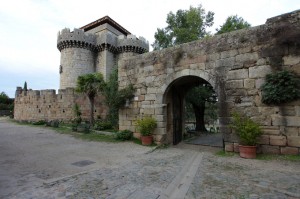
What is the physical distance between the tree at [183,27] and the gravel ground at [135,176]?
15.4 m

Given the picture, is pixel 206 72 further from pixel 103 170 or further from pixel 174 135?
pixel 103 170

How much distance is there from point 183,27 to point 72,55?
511 inches

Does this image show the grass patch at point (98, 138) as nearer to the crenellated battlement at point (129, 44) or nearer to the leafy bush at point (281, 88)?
the leafy bush at point (281, 88)

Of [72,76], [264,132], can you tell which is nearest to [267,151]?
[264,132]

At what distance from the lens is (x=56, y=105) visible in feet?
56.2

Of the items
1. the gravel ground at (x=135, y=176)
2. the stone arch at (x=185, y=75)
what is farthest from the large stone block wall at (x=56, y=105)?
the gravel ground at (x=135, y=176)

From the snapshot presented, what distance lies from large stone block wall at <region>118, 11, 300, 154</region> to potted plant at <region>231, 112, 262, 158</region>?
0.33 metres

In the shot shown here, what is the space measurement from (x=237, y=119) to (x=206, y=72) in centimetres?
193

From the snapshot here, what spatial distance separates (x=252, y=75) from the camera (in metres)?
5.93

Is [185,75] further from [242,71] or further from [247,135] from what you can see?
[247,135]

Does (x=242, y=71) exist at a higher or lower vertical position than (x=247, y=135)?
higher

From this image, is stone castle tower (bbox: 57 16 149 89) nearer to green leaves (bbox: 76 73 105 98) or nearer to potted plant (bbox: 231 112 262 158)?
green leaves (bbox: 76 73 105 98)

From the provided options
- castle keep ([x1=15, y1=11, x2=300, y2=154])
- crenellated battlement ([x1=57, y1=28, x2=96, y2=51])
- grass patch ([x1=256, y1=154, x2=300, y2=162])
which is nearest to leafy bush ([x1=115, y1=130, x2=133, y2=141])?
castle keep ([x1=15, y1=11, x2=300, y2=154])

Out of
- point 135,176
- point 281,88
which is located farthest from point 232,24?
point 135,176
